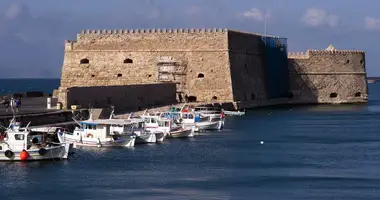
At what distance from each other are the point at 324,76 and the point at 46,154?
1247 inches

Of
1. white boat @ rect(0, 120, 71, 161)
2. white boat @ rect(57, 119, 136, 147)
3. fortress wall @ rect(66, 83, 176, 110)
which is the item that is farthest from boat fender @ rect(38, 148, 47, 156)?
fortress wall @ rect(66, 83, 176, 110)

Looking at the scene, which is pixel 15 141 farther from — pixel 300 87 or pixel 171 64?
pixel 300 87

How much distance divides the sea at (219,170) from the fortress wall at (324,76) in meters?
18.5

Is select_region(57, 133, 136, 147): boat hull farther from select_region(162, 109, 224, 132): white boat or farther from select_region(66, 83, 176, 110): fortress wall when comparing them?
select_region(162, 109, 224, 132): white boat

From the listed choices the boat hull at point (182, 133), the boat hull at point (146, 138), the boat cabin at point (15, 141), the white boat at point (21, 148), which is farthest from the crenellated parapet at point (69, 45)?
the boat cabin at point (15, 141)

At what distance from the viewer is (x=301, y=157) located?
2983 centimetres

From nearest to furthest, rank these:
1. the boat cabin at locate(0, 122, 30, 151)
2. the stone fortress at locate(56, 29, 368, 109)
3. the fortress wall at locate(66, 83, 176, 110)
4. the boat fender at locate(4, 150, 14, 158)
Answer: the boat fender at locate(4, 150, 14, 158) < the boat cabin at locate(0, 122, 30, 151) < the fortress wall at locate(66, 83, 176, 110) < the stone fortress at locate(56, 29, 368, 109)

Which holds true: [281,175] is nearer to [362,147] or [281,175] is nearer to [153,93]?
[362,147]

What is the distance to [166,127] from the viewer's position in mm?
35938

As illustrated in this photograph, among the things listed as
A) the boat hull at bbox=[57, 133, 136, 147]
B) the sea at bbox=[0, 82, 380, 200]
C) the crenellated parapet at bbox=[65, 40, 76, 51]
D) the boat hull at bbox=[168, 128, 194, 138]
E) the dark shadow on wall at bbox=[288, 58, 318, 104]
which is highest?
the crenellated parapet at bbox=[65, 40, 76, 51]

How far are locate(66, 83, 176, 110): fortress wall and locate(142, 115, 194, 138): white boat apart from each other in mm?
3202

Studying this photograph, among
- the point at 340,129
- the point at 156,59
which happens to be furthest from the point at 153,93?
the point at 340,129

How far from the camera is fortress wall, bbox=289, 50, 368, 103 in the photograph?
185 ft

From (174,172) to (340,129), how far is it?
622 inches
